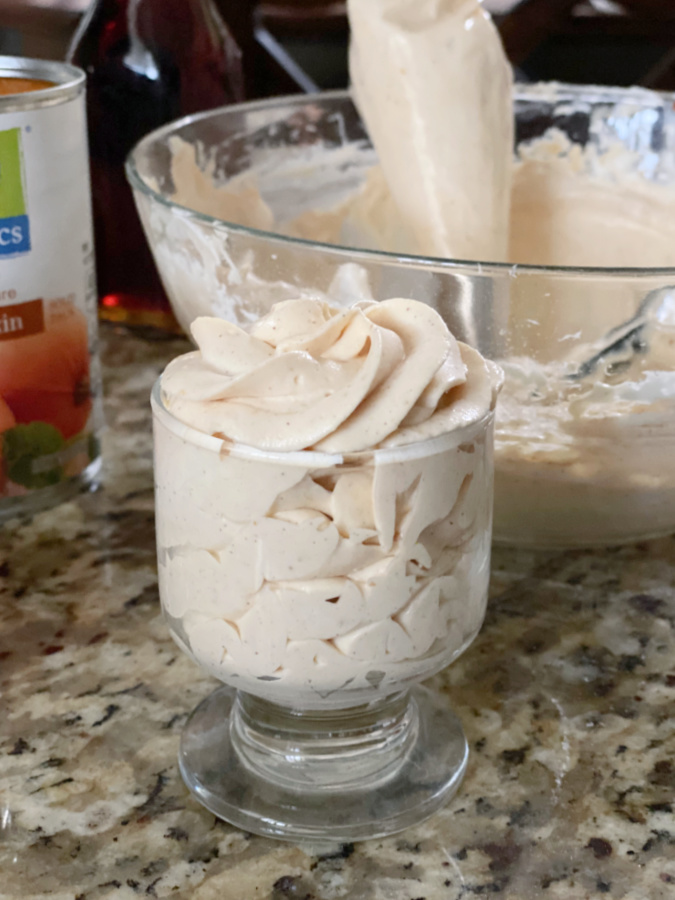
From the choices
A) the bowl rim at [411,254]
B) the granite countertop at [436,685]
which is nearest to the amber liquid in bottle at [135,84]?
the bowl rim at [411,254]

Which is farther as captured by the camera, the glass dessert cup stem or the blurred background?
the blurred background

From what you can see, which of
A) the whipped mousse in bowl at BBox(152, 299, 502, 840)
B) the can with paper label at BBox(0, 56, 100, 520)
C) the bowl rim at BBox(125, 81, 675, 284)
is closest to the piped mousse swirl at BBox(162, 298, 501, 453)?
the whipped mousse in bowl at BBox(152, 299, 502, 840)

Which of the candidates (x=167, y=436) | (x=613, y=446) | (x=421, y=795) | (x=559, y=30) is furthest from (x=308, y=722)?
(x=559, y=30)

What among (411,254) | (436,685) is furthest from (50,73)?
(436,685)

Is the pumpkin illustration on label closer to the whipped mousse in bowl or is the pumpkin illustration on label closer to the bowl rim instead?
the bowl rim

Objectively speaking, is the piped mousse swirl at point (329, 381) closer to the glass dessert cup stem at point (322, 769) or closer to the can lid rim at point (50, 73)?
the glass dessert cup stem at point (322, 769)

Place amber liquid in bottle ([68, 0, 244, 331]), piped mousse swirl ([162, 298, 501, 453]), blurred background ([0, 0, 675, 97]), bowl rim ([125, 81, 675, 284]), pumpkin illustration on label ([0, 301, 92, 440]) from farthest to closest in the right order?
blurred background ([0, 0, 675, 97]), amber liquid in bottle ([68, 0, 244, 331]), pumpkin illustration on label ([0, 301, 92, 440]), bowl rim ([125, 81, 675, 284]), piped mousse swirl ([162, 298, 501, 453])
